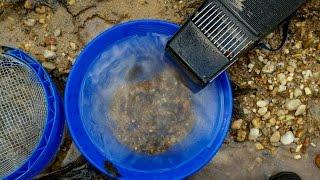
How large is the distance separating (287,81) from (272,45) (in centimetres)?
16

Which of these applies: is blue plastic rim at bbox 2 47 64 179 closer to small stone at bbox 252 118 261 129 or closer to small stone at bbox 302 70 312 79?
small stone at bbox 252 118 261 129

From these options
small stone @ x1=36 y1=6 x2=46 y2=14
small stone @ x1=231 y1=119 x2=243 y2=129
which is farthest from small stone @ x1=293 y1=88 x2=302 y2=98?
small stone @ x1=36 y1=6 x2=46 y2=14

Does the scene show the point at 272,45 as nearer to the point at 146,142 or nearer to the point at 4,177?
the point at 146,142

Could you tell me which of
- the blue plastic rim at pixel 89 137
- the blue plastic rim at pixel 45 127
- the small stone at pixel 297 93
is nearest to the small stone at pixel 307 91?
the small stone at pixel 297 93

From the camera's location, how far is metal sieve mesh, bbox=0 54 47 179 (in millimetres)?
1988

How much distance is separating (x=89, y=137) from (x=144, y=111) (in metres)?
0.23

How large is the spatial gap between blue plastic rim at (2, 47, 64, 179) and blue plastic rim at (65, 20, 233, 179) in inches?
2.8

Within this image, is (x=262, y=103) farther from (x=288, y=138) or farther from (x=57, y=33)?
(x=57, y=33)

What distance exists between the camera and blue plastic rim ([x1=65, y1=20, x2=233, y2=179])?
6.39ft

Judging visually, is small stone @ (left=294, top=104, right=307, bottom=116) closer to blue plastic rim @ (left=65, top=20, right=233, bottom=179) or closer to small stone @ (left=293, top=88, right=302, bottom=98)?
small stone @ (left=293, top=88, right=302, bottom=98)

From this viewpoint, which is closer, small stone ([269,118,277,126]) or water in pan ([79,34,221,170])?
water in pan ([79,34,221,170])

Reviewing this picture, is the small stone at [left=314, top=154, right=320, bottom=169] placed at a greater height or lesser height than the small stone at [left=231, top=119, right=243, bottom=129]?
lesser

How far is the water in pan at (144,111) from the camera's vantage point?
1992mm

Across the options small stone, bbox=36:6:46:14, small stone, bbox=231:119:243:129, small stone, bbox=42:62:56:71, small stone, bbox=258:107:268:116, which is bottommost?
small stone, bbox=231:119:243:129
